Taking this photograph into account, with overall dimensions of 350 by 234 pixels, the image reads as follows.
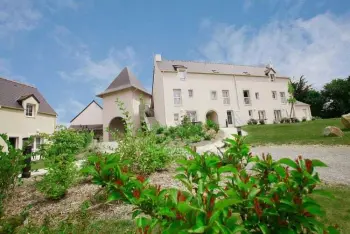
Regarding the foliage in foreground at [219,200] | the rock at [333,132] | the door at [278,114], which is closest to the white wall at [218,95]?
the door at [278,114]

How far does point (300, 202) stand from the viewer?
118cm

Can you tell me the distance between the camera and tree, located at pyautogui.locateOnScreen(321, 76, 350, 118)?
4269 centimetres

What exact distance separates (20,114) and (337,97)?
2132 inches

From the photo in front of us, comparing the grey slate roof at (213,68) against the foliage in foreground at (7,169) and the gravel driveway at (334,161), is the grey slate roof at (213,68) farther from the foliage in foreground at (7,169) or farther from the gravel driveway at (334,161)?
the foliage in foreground at (7,169)

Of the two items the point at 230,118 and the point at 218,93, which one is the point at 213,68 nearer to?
the point at 218,93

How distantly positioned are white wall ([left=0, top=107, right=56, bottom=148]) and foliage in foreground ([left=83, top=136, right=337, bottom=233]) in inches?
844

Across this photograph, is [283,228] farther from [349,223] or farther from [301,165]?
[349,223]

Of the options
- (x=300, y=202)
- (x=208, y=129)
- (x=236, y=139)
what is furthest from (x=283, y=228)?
(x=208, y=129)

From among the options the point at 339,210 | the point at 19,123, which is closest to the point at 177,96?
the point at 19,123

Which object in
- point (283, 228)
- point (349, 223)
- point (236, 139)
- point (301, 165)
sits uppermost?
point (236, 139)

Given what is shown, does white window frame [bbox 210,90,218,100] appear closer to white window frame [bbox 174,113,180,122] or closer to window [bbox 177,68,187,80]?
window [bbox 177,68,187,80]

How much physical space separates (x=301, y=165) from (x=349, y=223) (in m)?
3.20

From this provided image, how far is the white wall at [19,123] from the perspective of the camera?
1906cm

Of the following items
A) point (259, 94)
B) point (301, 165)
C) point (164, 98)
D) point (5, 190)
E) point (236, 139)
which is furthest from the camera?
point (259, 94)
